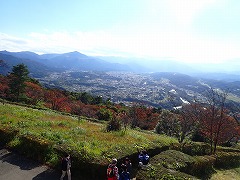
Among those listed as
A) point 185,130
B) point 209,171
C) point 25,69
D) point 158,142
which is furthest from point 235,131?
point 25,69

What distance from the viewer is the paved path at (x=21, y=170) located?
13.0 meters

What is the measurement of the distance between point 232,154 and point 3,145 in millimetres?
19821

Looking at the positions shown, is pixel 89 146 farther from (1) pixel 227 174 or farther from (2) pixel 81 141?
(1) pixel 227 174

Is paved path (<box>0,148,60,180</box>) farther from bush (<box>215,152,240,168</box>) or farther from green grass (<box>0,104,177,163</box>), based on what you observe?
bush (<box>215,152,240,168</box>)

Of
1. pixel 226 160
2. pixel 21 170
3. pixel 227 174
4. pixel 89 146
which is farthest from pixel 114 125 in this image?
pixel 226 160

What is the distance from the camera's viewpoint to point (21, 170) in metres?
13.7

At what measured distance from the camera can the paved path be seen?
514 inches

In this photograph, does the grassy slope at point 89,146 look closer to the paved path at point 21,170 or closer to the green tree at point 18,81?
the paved path at point 21,170

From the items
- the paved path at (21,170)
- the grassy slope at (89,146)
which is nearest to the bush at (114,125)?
the grassy slope at (89,146)

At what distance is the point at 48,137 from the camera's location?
16.2 meters

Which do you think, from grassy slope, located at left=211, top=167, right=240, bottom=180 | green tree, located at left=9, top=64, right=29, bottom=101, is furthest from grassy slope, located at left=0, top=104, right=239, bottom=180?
green tree, located at left=9, top=64, right=29, bottom=101

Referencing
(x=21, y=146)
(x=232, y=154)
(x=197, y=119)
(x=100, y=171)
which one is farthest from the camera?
(x=197, y=119)

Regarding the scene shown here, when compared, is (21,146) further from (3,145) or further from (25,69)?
(25,69)

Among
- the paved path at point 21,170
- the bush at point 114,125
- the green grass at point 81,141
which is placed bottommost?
the paved path at point 21,170
